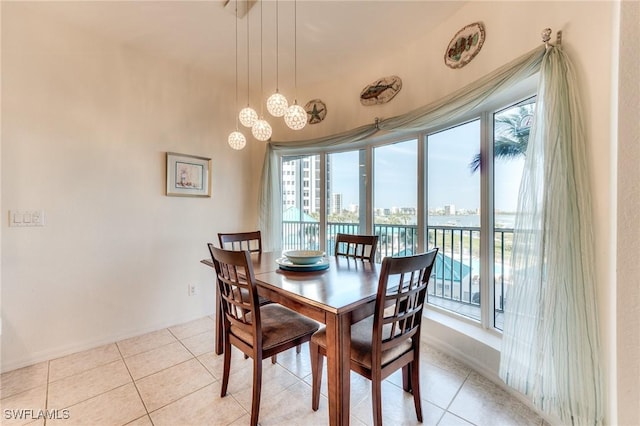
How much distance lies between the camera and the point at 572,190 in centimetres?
127

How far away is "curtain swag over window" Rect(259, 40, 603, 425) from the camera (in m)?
1.22

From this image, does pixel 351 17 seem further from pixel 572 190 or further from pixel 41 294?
pixel 41 294

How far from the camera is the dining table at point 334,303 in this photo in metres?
1.13

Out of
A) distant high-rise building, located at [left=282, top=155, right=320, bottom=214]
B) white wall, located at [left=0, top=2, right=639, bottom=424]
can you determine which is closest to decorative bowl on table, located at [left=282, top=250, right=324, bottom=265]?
white wall, located at [left=0, top=2, right=639, bottom=424]

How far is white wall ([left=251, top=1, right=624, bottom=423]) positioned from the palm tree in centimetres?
36

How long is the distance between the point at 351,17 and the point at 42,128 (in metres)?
2.58

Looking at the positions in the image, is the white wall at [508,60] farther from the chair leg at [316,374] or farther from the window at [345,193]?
the chair leg at [316,374]

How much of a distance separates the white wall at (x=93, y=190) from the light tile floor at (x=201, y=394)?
0.38 meters

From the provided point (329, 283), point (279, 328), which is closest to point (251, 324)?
point (279, 328)

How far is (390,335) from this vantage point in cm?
128

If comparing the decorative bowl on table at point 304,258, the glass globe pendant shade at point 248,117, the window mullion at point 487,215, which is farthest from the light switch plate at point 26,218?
the window mullion at point 487,215

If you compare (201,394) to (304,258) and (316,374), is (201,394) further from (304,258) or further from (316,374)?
(304,258)

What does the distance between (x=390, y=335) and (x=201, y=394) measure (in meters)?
1.29

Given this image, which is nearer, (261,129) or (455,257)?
(261,129)
